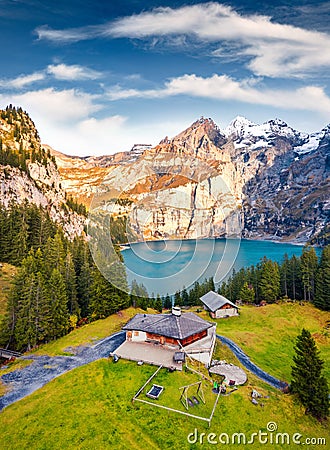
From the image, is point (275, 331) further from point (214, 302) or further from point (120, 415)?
point (120, 415)

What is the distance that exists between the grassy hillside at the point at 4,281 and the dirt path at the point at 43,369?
1487 cm

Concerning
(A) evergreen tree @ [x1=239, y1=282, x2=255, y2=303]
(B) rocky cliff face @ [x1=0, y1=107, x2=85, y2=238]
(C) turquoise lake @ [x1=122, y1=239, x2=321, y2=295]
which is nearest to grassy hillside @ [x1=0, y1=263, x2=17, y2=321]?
(C) turquoise lake @ [x1=122, y1=239, x2=321, y2=295]

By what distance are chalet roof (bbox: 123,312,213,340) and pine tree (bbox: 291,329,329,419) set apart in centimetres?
933

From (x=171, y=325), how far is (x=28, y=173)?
96.9 m

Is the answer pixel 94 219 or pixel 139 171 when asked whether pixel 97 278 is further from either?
pixel 139 171

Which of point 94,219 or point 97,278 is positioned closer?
point 94,219

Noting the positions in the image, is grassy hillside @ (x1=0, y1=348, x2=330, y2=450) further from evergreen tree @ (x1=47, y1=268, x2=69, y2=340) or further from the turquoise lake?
evergreen tree @ (x1=47, y1=268, x2=69, y2=340)

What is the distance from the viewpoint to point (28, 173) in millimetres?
108750

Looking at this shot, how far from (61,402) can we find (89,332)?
16.7 m

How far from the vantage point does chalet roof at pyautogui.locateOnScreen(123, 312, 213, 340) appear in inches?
1149

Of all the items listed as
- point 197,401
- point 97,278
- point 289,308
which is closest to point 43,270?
point 97,278

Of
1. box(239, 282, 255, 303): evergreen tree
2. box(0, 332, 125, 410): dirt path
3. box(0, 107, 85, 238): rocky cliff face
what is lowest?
box(239, 282, 255, 303): evergreen tree

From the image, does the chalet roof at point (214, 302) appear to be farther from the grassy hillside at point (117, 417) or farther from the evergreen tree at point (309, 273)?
the grassy hillside at point (117, 417)

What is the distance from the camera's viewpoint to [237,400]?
2241cm
